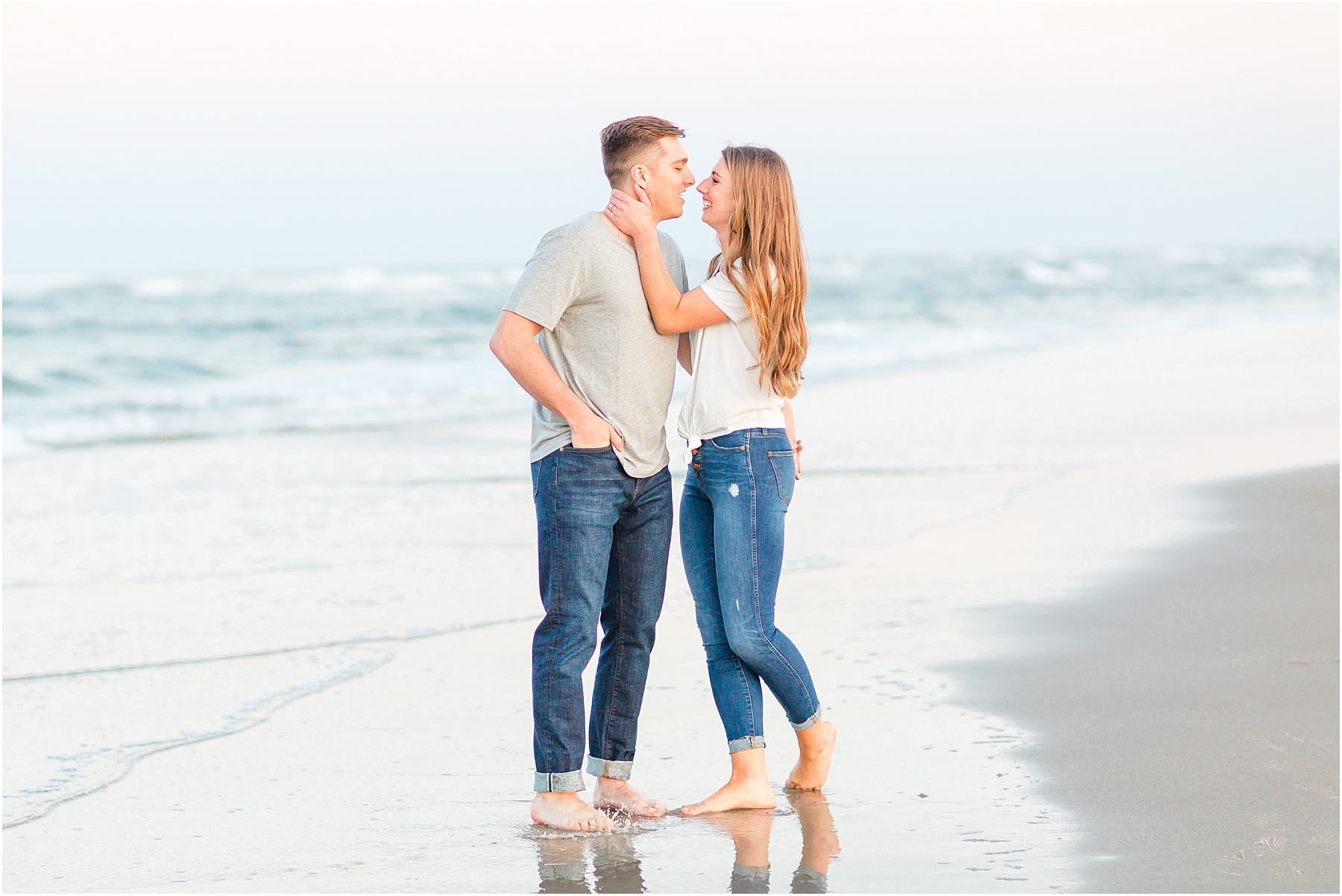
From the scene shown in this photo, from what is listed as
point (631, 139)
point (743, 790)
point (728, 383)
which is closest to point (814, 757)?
point (743, 790)

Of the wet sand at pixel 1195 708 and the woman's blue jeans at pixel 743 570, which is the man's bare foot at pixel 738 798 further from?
the wet sand at pixel 1195 708

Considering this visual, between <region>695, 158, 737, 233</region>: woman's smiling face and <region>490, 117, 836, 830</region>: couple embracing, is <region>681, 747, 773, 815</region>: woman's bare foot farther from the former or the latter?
<region>695, 158, 737, 233</region>: woman's smiling face

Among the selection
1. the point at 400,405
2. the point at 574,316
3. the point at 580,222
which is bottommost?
the point at 400,405

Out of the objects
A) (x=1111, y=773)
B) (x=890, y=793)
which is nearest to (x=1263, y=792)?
(x=1111, y=773)

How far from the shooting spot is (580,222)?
3225 millimetres

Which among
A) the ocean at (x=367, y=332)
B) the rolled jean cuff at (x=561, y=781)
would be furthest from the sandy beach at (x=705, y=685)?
the ocean at (x=367, y=332)

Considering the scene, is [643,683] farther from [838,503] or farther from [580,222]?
[838,503]

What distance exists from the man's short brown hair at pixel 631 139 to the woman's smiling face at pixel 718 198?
16 cm

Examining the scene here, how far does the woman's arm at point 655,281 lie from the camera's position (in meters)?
3.24

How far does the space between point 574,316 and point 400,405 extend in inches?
461

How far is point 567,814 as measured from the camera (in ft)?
10.7

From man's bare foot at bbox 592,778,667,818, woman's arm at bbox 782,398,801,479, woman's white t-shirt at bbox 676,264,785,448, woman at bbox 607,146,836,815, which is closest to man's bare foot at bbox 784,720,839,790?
woman at bbox 607,146,836,815

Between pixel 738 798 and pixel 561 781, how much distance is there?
451 millimetres

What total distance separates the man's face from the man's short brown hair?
2cm
